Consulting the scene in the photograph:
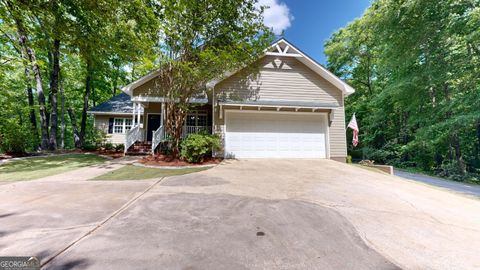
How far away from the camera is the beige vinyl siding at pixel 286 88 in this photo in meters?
10.2

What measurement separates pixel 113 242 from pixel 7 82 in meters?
21.2

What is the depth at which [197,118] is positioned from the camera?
12195 millimetres

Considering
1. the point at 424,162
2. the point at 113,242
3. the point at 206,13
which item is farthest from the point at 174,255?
the point at 424,162

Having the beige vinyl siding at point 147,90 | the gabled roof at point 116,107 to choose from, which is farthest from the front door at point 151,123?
the beige vinyl siding at point 147,90

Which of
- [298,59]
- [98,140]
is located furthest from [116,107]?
[298,59]

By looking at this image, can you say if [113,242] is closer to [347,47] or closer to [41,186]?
[41,186]

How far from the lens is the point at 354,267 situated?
203cm

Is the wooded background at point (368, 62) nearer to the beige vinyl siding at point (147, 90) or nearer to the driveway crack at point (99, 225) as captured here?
the beige vinyl siding at point (147, 90)

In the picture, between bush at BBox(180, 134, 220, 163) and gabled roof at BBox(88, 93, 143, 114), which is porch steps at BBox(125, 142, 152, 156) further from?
bush at BBox(180, 134, 220, 163)

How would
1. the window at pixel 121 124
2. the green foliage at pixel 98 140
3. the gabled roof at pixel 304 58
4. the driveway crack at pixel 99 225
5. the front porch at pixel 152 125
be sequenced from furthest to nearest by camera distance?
the window at pixel 121 124, the green foliage at pixel 98 140, the front porch at pixel 152 125, the gabled roof at pixel 304 58, the driveway crack at pixel 99 225

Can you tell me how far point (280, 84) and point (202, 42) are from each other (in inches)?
188

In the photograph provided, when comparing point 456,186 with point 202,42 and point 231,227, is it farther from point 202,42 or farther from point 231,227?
point 202,42

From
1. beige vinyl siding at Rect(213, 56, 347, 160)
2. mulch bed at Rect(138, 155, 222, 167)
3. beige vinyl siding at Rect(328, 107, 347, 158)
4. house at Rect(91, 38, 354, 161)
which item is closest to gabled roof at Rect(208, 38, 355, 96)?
house at Rect(91, 38, 354, 161)

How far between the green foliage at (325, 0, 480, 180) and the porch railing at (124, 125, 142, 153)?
16773 mm
